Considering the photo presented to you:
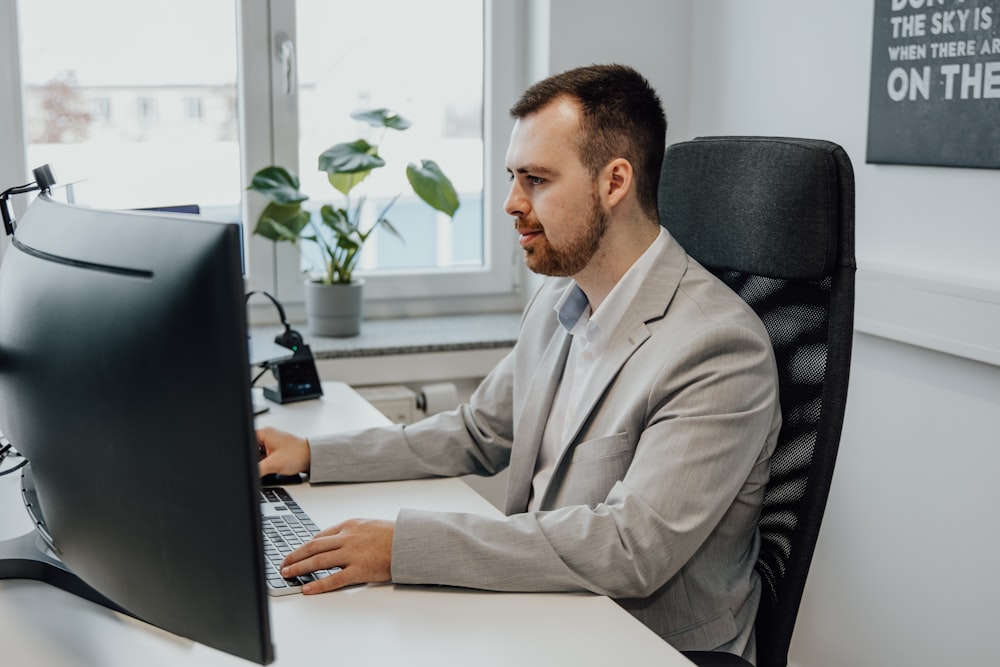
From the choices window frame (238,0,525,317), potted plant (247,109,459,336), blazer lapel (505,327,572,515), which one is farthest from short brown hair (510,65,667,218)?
window frame (238,0,525,317)

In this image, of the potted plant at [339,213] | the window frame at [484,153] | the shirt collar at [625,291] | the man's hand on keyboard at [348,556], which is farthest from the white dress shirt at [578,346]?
the window frame at [484,153]

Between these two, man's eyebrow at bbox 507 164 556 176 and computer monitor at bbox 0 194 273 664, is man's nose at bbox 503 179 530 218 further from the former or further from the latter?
computer monitor at bbox 0 194 273 664

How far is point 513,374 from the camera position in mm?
1686

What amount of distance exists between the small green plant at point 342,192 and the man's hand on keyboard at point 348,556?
1.39 metres

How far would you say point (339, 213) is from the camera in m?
2.61

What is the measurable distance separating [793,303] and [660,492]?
0.32 m

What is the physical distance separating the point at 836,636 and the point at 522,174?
140 cm

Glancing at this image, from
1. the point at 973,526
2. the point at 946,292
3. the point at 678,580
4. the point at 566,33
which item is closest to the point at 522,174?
the point at 678,580

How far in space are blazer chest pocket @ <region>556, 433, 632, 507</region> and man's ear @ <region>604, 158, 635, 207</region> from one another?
0.36 meters

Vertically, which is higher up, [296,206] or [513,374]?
[296,206]

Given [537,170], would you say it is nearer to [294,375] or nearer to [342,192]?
[294,375]

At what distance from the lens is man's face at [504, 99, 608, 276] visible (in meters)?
1.50

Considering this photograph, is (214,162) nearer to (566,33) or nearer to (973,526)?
(566,33)

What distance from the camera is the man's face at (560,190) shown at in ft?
4.91
